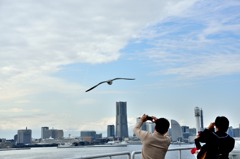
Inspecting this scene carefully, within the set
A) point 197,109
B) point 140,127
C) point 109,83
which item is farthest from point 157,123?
point 109,83

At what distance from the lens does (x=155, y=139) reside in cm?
466

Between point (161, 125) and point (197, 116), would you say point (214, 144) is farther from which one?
point (197, 116)

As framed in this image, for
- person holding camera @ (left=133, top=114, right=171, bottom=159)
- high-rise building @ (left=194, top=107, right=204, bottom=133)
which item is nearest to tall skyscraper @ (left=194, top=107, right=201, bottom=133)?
high-rise building @ (left=194, top=107, right=204, bottom=133)

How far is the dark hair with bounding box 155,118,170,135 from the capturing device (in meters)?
4.67

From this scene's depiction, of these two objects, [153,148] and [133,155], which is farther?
[133,155]

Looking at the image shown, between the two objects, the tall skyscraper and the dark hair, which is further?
the tall skyscraper

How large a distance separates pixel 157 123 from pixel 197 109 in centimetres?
315

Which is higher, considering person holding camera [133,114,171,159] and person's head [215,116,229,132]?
person's head [215,116,229,132]

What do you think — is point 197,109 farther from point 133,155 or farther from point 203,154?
point 203,154

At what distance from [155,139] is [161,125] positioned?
0.60ft

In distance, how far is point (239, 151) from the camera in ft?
27.1

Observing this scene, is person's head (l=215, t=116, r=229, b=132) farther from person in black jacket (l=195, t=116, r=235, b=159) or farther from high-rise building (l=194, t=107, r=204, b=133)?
high-rise building (l=194, t=107, r=204, b=133)

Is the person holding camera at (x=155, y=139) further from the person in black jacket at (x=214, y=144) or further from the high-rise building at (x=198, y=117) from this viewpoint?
the high-rise building at (x=198, y=117)

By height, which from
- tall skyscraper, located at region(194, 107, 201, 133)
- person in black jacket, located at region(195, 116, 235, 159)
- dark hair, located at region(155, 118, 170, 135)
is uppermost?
tall skyscraper, located at region(194, 107, 201, 133)
